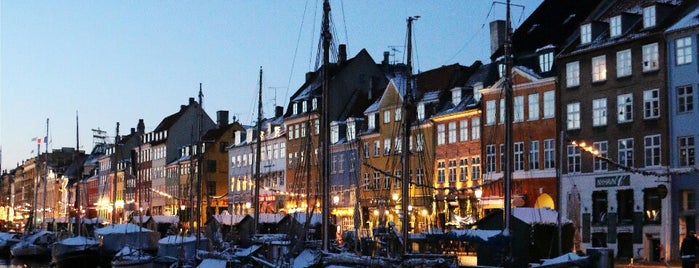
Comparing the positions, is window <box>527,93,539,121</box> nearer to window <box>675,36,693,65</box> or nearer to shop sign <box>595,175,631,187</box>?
shop sign <box>595,175,631,187</box>

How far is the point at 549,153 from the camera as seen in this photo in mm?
57406

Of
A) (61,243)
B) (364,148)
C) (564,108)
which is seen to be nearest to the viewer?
(564,108)

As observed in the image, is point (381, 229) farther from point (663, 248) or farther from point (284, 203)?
point (284, 203)

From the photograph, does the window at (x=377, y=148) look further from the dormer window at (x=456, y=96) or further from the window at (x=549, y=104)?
the window at (x=549, y=104)

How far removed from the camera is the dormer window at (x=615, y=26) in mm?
53125

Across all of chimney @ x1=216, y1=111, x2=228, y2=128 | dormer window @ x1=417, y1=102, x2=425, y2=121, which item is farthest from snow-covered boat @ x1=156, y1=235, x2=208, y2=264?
chimney @ x1=216, y1=111, x2=228, y2=128

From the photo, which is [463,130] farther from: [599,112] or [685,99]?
[685,99]

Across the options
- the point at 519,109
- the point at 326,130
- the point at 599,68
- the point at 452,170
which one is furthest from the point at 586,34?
the point at 326,130

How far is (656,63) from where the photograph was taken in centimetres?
5094

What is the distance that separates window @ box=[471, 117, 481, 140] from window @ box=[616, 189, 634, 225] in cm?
1274

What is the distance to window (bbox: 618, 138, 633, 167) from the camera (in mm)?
52594

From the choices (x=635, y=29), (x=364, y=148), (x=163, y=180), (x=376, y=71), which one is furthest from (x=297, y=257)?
(x=163, y=180)

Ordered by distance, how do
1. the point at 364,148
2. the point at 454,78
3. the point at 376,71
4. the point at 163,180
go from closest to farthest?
1. the point at 454,78
2. the point at 364,148
3. the point at 376,71
4. the point at 163,180

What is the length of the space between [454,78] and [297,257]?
29.7 meters
